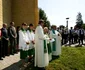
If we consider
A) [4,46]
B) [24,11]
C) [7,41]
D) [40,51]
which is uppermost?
[24,11]

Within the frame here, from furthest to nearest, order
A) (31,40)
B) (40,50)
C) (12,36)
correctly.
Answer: (12,36), (31,40), (40,50)

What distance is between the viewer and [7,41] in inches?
521

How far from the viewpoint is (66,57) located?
13766mm

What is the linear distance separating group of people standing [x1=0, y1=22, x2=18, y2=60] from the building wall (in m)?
7.72

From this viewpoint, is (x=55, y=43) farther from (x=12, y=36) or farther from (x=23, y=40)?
(x=23, y=40)

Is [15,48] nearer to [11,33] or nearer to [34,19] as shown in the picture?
[11,33]

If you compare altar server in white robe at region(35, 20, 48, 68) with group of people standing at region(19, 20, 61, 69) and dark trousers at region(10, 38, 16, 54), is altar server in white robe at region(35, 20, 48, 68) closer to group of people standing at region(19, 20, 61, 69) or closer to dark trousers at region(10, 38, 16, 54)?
group of people standing at region(19, 20, 61, 69)

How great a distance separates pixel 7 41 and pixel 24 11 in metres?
9.50

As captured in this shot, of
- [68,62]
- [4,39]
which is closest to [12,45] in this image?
[4,39]

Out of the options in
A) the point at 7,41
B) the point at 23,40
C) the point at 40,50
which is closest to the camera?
the point at 40,50

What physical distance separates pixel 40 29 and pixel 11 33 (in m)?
3.62

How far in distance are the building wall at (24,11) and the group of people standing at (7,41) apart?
304 inches

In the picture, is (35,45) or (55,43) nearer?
(35,45)

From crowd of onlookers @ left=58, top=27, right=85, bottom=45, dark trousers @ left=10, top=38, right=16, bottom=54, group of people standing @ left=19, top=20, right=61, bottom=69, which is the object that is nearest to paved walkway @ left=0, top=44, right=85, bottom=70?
group of people standing @ left=19, top=20, right=61, bottom=69
